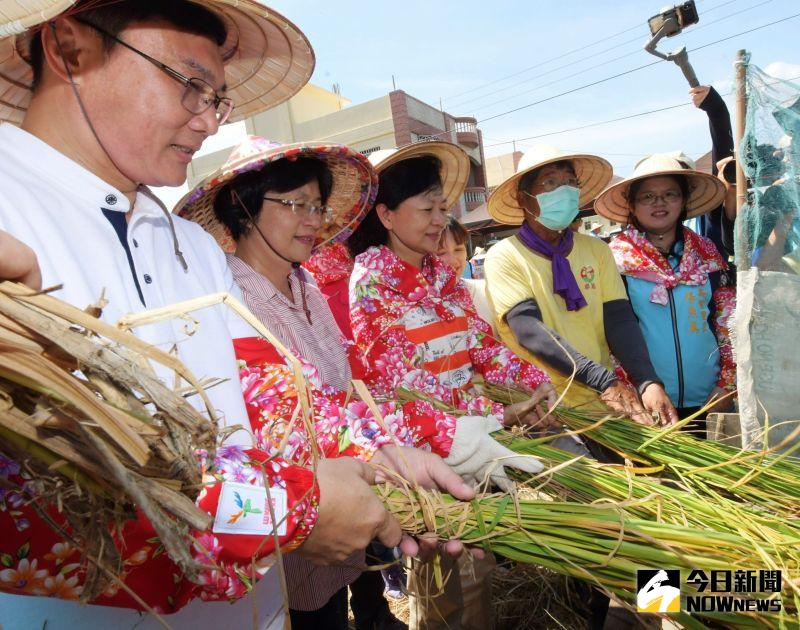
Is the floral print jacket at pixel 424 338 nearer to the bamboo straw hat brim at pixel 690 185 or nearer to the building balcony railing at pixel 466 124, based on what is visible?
the bamboo straw hat brim at pixel 690 185

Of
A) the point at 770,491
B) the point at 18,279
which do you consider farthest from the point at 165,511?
the point at 770,491

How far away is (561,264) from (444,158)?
79cm

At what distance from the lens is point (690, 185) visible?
308cm

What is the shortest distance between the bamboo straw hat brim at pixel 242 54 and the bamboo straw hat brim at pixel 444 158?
1.96 feet

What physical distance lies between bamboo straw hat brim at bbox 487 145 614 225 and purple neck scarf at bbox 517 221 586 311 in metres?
0.38

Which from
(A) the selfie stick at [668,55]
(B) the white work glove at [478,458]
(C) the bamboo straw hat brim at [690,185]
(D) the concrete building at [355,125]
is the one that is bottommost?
(B) the white work glove at [478,458]

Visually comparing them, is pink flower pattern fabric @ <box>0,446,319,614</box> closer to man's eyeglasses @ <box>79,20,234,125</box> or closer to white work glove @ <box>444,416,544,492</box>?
white work glove @ <box>444,416,544,492</box>

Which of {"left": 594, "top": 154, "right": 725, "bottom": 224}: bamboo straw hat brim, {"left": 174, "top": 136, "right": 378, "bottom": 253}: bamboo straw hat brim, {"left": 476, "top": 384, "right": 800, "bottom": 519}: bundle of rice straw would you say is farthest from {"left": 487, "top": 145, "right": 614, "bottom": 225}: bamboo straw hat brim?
{"left": 476, "top": 384, "right": 800, "bottom": 519}: bundle of rice straw

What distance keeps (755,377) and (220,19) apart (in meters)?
2.25

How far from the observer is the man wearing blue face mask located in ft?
7.88

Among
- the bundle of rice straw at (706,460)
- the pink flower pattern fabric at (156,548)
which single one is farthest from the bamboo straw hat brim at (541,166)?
the pink flower pattern fabric at (156,548)

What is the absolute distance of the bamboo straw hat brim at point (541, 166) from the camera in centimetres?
291

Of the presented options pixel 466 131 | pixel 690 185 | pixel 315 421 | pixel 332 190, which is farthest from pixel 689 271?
pixel 466 131

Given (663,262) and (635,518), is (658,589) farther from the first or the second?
(663,262)
